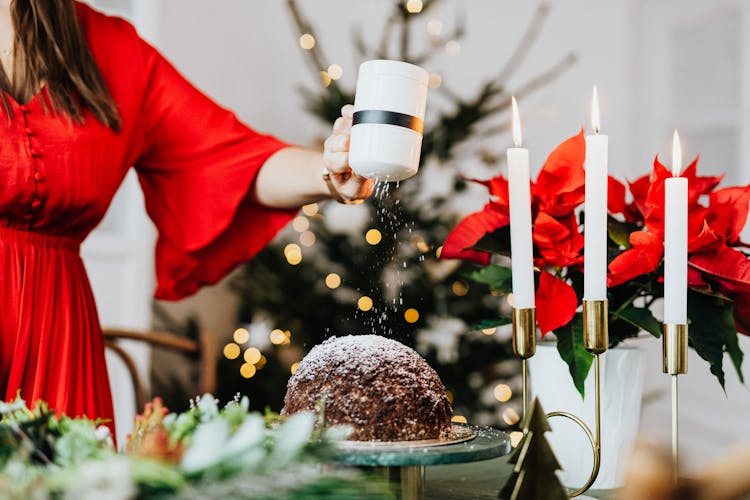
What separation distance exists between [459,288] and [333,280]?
0.43 metres

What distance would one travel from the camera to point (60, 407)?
1163 mm

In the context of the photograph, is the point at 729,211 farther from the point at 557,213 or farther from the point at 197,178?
the point at 197,178

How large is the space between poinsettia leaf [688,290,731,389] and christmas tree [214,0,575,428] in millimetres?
1769

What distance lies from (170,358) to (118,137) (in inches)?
85.8

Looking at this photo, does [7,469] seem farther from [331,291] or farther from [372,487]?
[331,291]

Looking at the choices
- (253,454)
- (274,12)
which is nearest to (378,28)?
(274,12)

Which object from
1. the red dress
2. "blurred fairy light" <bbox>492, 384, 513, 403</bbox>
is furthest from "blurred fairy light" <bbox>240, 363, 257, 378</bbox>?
the red dress

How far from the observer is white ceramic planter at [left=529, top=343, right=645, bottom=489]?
98 cm

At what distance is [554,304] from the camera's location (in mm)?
917

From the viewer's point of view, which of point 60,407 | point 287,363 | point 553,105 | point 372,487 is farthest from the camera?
point 553,105

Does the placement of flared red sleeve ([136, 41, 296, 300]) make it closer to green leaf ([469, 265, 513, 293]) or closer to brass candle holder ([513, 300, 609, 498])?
green leaf ([469, 265, 513, 293])

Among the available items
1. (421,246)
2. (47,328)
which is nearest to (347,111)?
(47,328)

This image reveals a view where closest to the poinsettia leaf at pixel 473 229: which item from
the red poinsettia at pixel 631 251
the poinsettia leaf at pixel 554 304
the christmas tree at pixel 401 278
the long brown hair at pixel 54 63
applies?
the red poinsettia at pixel 631 251

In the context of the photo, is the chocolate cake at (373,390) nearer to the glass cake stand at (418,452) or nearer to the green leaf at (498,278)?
the glass cake stand at (418,452)
